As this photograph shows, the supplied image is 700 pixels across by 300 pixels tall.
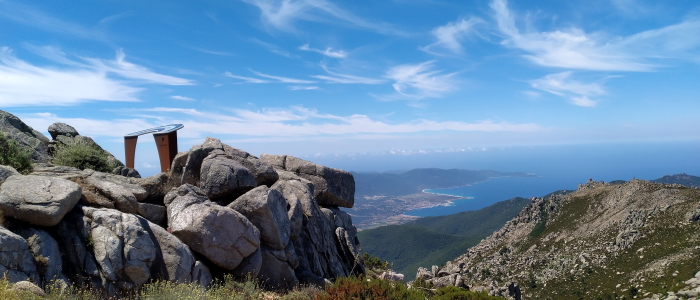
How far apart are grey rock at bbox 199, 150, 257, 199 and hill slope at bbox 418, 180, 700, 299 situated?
1634 centimetres

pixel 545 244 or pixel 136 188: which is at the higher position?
pixel 136 188

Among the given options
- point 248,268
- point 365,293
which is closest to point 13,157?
point 248,268

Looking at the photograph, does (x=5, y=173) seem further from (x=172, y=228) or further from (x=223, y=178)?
(x=223, y=178)

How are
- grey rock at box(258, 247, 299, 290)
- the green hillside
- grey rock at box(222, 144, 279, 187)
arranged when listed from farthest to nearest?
the green hillside < grey rock at box(222, 144, 279, 187) < grey rock at box(258, 247, 299, 290)

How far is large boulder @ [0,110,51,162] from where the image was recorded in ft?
67.9

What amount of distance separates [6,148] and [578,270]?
73.7 metres

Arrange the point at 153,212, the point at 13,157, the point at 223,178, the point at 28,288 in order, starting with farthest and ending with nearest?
the point at 223,178, the point at 13,157, the point at 153,212, the point at 28,288

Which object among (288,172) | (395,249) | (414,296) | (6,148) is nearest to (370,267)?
(288,172)

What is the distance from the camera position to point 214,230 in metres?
13.1

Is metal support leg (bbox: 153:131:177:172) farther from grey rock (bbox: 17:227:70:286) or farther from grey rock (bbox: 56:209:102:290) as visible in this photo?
grey rock (bbox: 17:227:70:286)

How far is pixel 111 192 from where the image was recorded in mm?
13375

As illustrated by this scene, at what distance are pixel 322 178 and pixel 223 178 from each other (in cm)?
831

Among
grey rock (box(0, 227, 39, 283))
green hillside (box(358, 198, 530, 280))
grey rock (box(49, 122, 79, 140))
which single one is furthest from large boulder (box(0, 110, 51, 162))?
green hillside (box(358, 198, 530, 280))

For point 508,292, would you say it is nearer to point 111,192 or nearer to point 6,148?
point 111,192
